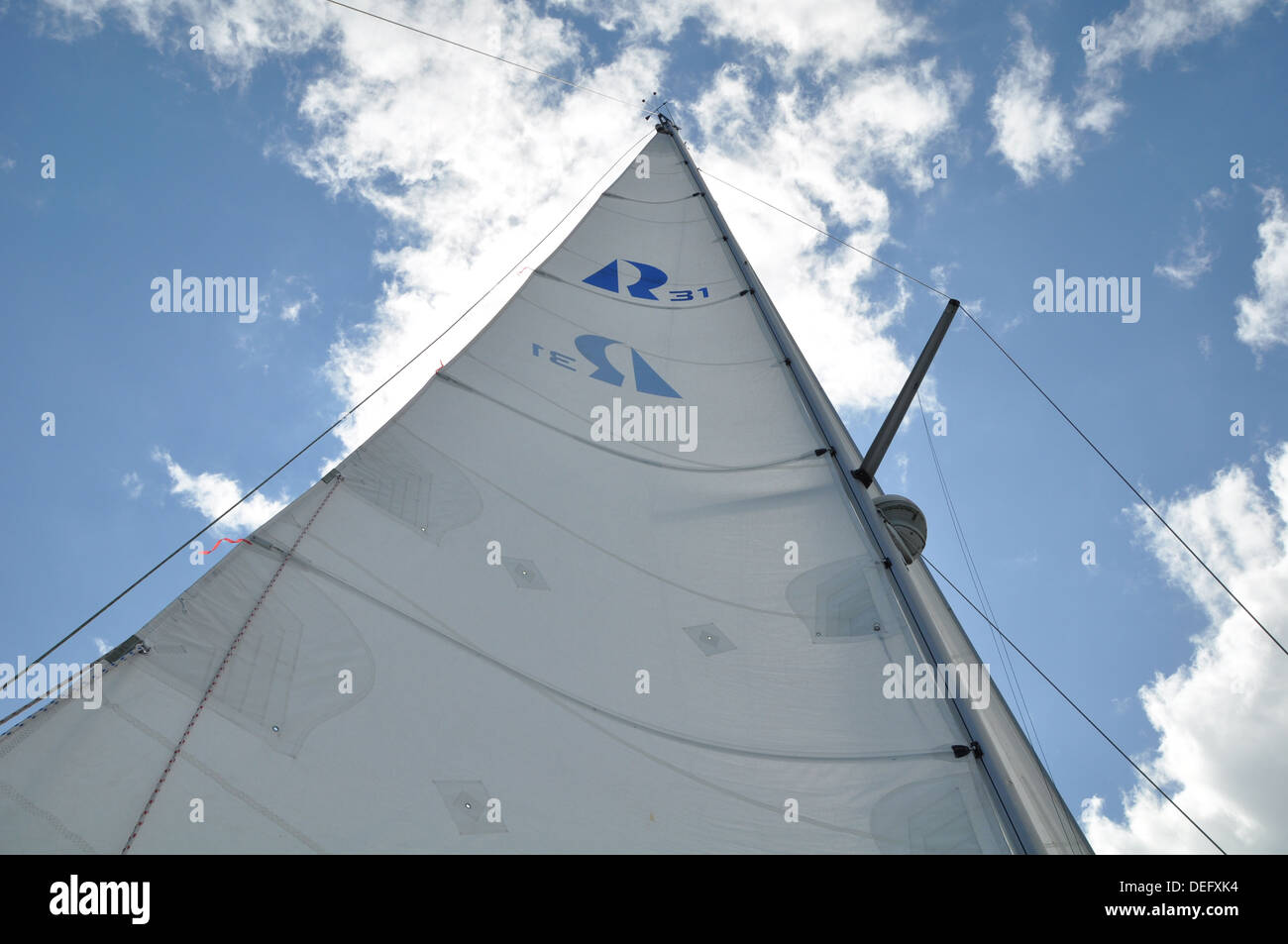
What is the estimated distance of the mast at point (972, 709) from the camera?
238 cm

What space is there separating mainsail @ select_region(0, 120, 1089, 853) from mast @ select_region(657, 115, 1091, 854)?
0.02 m

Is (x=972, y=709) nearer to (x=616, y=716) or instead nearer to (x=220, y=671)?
(x=616, y=716)

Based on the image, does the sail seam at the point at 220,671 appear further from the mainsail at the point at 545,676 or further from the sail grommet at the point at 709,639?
the sail grommet at the point at 709,639

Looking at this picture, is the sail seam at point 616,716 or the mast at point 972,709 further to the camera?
the sail seam at point 616,716

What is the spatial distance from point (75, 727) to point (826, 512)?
2.98m

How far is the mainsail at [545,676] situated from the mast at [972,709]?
0.05ft

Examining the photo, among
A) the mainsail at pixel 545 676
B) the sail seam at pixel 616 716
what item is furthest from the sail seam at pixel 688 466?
the sail seam at pixel 616 716

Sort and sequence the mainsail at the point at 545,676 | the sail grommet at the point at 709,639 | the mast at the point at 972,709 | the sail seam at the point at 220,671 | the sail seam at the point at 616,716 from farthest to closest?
the sail grommet at the point at 709,639 < the sail seam at the point at 616,716 < the mast at the point at 972,709 < the mainsail at the point at 545,676 < the sail seam at the point at 220,671

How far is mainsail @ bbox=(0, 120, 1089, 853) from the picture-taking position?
2090 millimetres

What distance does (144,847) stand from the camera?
182 centimetres

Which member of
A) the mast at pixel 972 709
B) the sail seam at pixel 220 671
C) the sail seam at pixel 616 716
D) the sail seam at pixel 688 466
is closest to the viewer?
the sail seam at pixel 220 671

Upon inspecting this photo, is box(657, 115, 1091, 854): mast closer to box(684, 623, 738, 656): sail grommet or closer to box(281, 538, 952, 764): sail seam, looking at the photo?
box(281, 538, 952, 764): sail seam

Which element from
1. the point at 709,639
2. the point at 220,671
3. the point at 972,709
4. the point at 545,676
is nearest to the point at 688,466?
the point at 709,639
